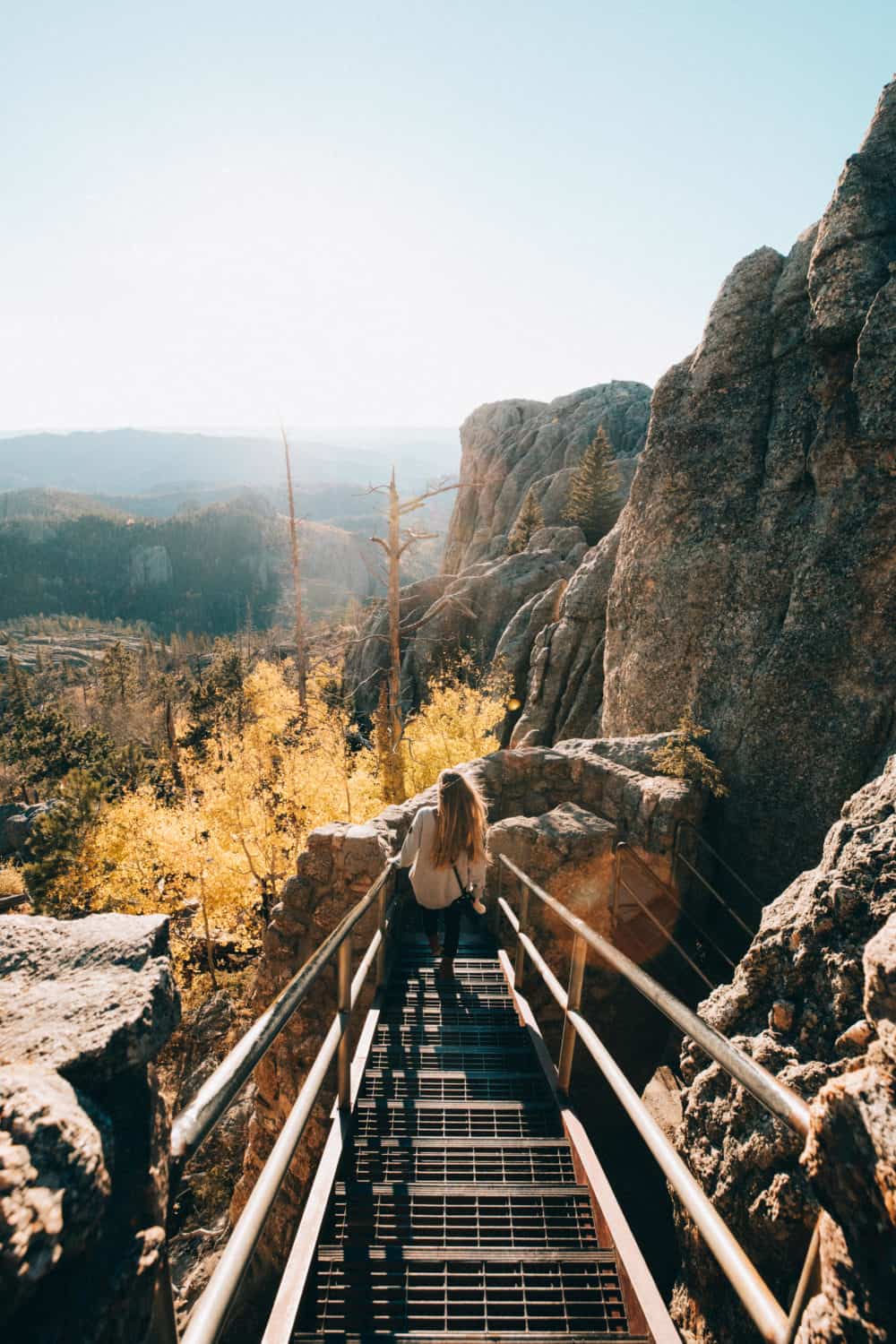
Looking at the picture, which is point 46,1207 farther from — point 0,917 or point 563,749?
point 563,749

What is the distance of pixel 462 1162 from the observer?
363 cm

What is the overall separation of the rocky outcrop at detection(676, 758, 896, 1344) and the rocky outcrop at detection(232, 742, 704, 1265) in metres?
3.62

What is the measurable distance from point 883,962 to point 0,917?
263 centimetres

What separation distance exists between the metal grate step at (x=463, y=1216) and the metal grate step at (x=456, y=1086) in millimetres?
895

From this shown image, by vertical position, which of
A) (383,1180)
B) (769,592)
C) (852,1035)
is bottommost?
(383,1180)

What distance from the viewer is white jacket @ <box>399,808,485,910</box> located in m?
5.70

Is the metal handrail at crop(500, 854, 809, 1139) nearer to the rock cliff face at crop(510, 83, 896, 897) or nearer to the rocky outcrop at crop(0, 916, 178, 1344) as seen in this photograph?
the rocky outcrop at crop(0, 916, 178, 1344)

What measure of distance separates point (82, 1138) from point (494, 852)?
7.25 meters

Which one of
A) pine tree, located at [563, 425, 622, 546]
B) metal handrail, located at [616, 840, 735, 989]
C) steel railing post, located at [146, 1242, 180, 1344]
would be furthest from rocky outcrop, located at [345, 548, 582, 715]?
steel railing post, located at [146, 1242, 180, 1344]

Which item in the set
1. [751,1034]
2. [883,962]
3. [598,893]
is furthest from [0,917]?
[598,893]

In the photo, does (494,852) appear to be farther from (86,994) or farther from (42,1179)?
(42,1179)

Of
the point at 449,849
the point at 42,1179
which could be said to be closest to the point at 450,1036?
the point at 449,849

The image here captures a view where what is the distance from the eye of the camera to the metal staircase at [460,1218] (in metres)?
2.67

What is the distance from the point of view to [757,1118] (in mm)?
3213
